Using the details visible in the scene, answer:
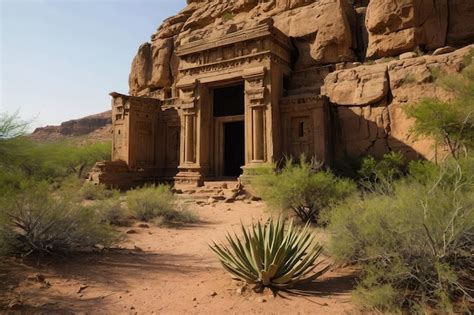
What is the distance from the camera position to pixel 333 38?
17281mm

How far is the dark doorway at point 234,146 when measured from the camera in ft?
69.9

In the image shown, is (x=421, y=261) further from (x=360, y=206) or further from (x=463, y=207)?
(x=360, y=206)

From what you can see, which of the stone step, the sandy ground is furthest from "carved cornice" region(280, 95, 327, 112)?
the sandy ground

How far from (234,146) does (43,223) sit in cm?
1662

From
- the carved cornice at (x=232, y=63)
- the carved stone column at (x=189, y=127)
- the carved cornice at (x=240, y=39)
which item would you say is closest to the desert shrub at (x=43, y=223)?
the carved stone column at (x=189, y=127)

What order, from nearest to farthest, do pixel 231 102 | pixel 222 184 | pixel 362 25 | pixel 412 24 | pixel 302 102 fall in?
pixel 302 102
pixel 222 184
pixel 412 24
pixel 362 25
pixel 231 102

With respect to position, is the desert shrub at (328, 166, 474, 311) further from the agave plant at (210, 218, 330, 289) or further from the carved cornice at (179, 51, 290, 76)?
the carved cornice at (179, 51, 290, 76)

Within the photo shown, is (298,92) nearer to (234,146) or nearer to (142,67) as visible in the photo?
(234,146)

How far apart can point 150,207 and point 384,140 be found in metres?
9.57

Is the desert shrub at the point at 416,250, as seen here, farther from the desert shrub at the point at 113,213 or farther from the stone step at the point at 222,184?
the stone step at the point at 222,184

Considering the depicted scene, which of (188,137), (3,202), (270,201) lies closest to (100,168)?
(188,137)

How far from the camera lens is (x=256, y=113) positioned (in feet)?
50.2

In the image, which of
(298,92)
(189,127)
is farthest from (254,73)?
(189,127)

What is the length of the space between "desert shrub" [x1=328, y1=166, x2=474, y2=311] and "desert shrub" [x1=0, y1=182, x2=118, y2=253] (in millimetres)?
4273
